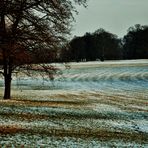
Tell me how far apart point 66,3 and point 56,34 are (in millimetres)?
2715

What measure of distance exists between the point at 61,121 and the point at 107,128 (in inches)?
99.7

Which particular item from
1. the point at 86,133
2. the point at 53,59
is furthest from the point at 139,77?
the point at 86,133

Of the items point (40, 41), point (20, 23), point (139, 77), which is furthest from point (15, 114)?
point (139, 77)

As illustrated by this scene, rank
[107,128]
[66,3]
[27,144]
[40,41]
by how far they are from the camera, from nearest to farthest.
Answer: [27,144], [107,128], [40,41], [66,3]

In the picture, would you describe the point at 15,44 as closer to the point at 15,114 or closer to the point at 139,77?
the point at 15,114

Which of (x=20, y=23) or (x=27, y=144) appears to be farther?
(x=20, y=23)

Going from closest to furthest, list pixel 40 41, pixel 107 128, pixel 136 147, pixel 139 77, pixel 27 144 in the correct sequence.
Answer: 1. pixel 27 144
2. pixel 136 147
3. pixel 107 128
4. pixel 40 41
5. pixel 139 77

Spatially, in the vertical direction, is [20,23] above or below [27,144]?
above

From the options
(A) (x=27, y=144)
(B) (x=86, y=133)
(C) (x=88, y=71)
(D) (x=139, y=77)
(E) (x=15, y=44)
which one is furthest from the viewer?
(C) (x=88, y=71)

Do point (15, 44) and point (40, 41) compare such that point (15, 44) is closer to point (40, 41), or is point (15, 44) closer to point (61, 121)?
point (40, 41)

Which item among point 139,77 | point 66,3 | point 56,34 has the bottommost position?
point 139,77

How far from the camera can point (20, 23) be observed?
1604 inches

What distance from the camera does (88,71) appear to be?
357 ft

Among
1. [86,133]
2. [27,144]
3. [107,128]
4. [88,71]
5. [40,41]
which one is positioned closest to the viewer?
[27,144]
